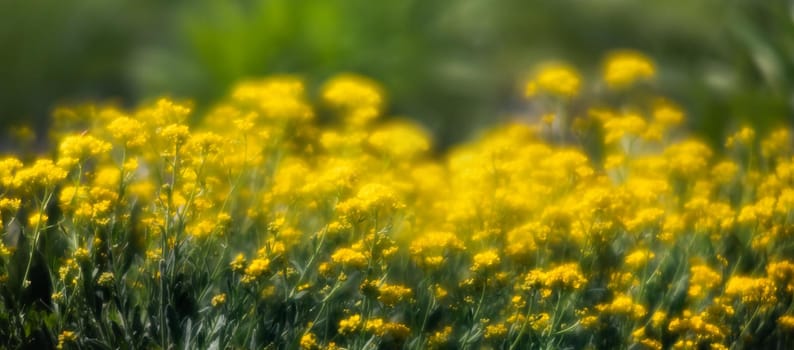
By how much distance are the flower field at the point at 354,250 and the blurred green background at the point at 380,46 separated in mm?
3254

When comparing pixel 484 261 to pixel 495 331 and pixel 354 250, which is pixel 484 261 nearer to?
pixel 495 331

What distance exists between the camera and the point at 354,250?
8.52 feet

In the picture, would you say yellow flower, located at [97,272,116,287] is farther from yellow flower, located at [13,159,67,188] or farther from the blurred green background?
the blurred green background

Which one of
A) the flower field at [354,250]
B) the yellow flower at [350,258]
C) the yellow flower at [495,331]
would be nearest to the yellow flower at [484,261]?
the flower field at [354,250]

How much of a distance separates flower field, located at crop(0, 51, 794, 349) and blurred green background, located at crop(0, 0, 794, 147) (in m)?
3.25

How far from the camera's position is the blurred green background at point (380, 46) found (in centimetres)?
777

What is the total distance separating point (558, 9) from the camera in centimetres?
962

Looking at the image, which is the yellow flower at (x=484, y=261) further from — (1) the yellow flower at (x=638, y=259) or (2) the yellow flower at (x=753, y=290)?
(2) the yellow flower at (x=753, y=290)

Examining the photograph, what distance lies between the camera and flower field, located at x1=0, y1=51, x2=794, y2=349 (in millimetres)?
2553

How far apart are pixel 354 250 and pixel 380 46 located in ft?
18.1

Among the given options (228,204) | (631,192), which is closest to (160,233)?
(228,204)

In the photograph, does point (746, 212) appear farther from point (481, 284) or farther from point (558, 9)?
point (558, 9)

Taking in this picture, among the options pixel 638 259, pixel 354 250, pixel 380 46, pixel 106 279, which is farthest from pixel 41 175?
pixel 380 46

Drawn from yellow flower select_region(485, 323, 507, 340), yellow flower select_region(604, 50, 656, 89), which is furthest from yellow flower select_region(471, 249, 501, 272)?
yellow flower select_region(604, 50, 656, 89)
